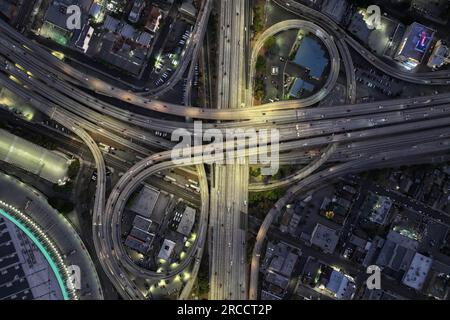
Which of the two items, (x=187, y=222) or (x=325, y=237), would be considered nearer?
(x=187, y=222)

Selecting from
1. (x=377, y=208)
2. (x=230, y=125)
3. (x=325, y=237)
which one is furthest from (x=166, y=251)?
(x=377, y=208)

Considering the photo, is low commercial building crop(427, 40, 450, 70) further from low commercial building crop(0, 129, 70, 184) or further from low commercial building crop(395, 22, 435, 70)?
low commercial building crop(0, 129, 70, 184)

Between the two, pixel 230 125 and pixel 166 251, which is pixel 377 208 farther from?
pixel 166 251

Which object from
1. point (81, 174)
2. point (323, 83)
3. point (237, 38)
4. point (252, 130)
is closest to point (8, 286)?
point (81, 174)

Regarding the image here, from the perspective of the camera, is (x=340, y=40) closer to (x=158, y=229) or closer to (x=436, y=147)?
(x=436, y=147)

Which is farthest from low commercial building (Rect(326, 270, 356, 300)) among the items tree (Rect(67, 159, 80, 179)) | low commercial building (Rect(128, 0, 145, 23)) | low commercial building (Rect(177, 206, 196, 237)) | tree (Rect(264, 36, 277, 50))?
low commercial building (Rect(128, 0, 145, 23))

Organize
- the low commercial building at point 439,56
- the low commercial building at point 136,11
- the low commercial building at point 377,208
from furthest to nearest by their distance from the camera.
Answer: the low commercial building at point 439,56 < the low commercial building at point 377,208 < the low commercial building at point 136,11

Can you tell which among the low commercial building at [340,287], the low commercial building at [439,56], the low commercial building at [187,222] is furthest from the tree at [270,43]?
the low commercial building at [340,287]

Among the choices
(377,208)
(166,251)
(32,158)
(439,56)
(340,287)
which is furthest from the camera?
(439,56)

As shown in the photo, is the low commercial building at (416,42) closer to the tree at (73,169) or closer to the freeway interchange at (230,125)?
the freeway interchange at (230,125)
